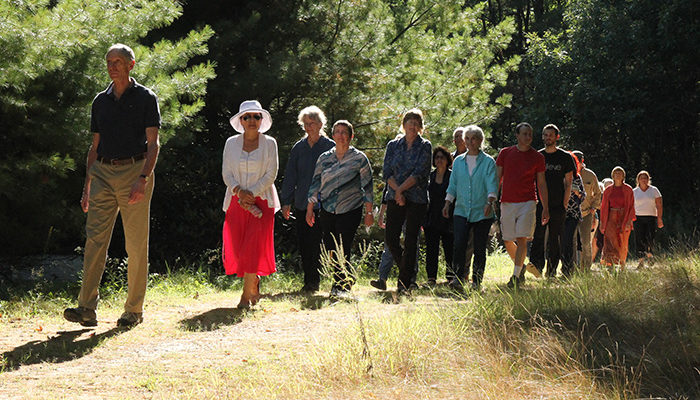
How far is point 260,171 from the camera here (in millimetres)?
8453

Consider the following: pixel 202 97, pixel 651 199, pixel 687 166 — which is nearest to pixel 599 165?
pixel 687 166

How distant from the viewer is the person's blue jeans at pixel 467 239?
10.0 metres

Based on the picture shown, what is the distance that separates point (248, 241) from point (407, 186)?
206cm

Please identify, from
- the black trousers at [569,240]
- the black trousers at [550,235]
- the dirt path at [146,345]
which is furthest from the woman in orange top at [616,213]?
the dirt path at [146,345]

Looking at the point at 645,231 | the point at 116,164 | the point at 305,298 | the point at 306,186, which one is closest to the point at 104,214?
the point at 116,164

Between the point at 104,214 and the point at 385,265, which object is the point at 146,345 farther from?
the point at 385,265

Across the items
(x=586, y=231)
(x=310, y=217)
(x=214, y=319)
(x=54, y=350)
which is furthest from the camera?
(x=586, y=231)

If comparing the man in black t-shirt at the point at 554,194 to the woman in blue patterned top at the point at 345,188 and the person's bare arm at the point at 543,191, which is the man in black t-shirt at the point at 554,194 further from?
the woman in blue patterned top at the point at 345,188

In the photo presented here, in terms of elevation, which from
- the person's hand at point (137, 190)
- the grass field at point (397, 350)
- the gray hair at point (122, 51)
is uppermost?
the gray hair at point (122, 51)

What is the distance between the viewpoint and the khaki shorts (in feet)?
33.2

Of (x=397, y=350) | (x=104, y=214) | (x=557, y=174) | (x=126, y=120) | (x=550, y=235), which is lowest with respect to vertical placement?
(x=397, y=350)

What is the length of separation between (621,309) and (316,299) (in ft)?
11.8

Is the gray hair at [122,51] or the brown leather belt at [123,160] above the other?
the gray hair at [122,51]

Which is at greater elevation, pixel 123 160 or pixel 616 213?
pixel 123 160
